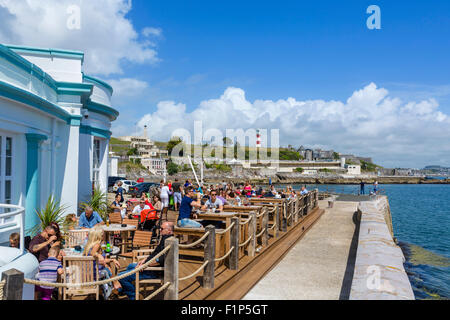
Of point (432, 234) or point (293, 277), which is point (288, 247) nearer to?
point (293, 277)

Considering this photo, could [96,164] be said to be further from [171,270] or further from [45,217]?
[171,270]

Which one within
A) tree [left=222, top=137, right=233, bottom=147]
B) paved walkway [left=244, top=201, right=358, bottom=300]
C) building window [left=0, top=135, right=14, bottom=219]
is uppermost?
tree [left=222, top=137, right=233, bottom=147]

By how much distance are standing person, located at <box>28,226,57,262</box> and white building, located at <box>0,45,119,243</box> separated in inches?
74.2

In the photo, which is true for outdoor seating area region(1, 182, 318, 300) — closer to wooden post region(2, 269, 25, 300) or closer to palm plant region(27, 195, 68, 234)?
wooden post region(2, 269, 25, 300)

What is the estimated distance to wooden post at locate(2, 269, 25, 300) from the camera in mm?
2729

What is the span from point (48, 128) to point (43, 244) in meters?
4.53

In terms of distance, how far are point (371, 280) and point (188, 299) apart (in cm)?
261

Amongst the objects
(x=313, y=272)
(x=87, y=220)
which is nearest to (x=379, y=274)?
(x=313, y=272)

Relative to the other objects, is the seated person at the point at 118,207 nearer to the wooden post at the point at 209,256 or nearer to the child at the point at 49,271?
the wooden post at the point at 209,256

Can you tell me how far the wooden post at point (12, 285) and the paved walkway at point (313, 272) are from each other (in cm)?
394

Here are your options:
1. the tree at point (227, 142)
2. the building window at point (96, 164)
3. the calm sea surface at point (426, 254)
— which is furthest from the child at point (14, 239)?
the tree at point (227, 142)

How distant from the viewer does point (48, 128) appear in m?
9.29

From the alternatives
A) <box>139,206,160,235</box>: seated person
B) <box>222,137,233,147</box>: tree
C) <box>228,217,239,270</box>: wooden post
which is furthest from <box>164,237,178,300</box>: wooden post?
<box>222,137,233,147</box>: tree

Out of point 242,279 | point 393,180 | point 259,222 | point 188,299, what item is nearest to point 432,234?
point 259,222
